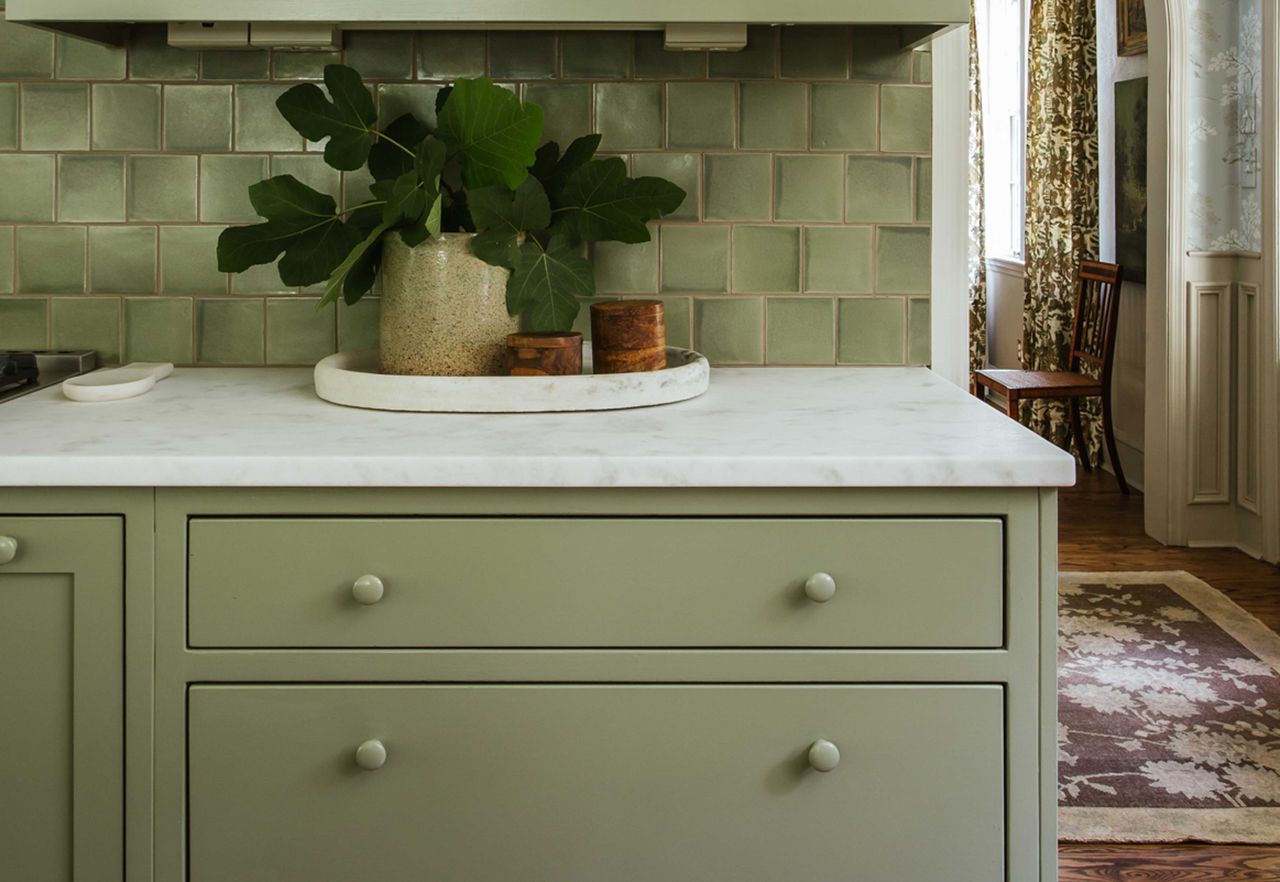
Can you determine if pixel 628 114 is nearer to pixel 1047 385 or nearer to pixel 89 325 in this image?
pixel 89 325


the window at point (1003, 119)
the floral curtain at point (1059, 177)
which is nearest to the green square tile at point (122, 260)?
the floral curtain at point (1059, 177)

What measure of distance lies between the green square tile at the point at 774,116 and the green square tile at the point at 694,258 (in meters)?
0.15

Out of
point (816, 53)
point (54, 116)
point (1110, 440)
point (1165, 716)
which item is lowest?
point (1165, 716)

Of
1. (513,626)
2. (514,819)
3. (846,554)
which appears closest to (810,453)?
(846,554)

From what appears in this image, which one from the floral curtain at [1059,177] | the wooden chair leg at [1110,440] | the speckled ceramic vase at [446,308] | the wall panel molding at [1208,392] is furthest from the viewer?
the floral curtain at [1059,177]

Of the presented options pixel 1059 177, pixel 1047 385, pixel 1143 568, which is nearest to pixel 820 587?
pixel 1143 568

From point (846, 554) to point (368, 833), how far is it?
58cm

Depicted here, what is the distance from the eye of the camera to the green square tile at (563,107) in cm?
196

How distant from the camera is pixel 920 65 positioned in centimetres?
198

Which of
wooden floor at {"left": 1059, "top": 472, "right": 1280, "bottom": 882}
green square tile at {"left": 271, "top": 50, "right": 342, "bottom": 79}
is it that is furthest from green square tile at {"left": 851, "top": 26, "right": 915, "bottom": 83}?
wooden floor at {"left": 1059, "top": 472, "right": 1280, "bottom": 882}

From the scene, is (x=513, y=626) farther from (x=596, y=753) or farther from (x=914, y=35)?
(x=914, y=35)

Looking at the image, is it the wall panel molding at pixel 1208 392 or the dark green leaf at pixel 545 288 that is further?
the wall panel molding at pixel 1208 392

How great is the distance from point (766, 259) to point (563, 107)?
1.25ft

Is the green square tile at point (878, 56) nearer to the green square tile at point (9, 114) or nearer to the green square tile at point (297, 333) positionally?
the green square tile at point (297, 333)
